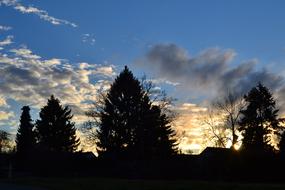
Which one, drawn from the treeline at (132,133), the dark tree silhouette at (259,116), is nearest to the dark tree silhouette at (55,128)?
the treeline at (132,133)

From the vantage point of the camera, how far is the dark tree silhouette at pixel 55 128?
3196 inches

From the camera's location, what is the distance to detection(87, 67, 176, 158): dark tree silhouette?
64.4 meters

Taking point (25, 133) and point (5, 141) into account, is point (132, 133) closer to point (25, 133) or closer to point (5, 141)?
point (25, 133)

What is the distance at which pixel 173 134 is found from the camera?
71125mm

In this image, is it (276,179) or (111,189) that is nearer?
(111,189)

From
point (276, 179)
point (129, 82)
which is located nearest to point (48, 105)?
point (129, 82)

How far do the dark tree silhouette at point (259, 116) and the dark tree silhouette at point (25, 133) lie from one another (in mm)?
33290

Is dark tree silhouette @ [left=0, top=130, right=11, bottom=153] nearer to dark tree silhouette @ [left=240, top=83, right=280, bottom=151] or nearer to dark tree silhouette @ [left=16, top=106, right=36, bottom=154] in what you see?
dark tree silhouette @ [left=16, top=106, right=36, bottom=154]

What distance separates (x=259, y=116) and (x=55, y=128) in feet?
106

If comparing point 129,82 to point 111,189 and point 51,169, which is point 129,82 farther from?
point 111,189

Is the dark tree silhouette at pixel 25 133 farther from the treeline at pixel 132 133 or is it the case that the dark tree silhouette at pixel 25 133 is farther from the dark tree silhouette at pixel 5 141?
the dark tree silhouette at pixel 5 141

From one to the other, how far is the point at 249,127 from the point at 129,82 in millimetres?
17815

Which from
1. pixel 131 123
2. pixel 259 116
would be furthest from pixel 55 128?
pixel 259 116

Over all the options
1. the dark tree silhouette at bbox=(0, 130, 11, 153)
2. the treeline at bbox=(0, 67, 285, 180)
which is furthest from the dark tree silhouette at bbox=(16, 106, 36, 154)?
the dark tree silhouette at bbox=(0, 130, 11, 153)
